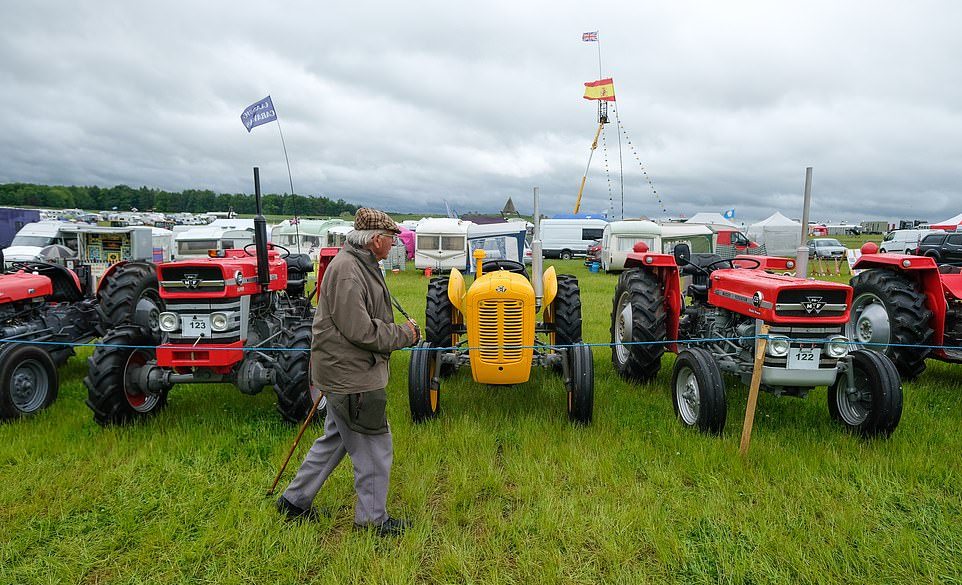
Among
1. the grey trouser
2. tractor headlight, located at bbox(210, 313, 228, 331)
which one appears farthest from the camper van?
the grey trouser

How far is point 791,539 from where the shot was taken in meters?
2.84

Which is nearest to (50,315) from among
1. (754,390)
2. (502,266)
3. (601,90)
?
(502,266)

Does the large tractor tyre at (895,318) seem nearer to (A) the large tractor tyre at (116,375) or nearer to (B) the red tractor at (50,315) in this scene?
(A) the large tractor tyre at (116,375)

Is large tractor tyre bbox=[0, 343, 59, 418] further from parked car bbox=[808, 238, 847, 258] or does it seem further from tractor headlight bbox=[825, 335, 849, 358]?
parked car bbox=[808, 238, 847, 258]

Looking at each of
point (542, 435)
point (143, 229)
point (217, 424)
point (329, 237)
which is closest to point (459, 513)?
point (542, 435)

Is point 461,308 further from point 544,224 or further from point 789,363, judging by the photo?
point 544,224

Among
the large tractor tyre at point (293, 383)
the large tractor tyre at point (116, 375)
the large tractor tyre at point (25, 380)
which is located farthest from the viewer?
the large tractor tyre at point (25, 380)

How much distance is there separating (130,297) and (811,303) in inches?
240

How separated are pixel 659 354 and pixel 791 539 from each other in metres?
2.76

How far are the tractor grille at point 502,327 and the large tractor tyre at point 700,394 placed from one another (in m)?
1.32

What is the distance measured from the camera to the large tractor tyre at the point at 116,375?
4.09 m

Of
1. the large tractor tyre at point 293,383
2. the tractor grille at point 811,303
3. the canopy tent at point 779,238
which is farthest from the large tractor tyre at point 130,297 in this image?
the canopy tent at point 779,238

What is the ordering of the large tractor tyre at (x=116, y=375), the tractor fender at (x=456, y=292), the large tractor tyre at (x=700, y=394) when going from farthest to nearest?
the tractor fender at (x=456, y=292)
the large tractor tyre at (x=116, y=375)
the large tractor tyre at (x=700, y=394)

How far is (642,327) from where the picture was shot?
530cm
